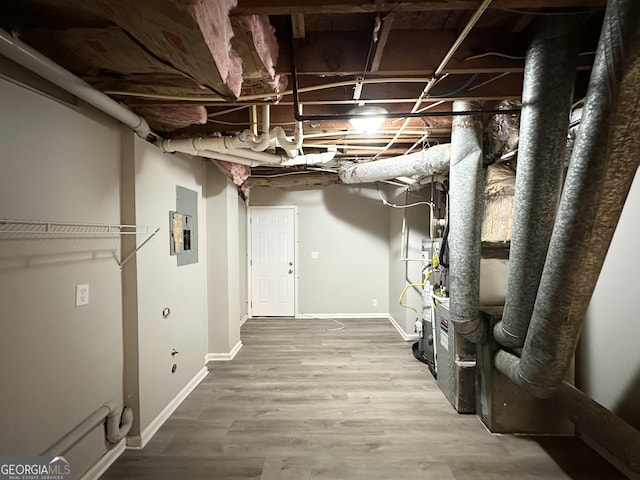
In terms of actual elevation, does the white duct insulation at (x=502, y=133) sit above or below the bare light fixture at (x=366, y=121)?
below

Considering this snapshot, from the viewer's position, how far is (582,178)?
1.10 m

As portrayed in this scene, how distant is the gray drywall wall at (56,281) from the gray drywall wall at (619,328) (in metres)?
3.13

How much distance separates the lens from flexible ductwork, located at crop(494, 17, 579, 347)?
1.34m

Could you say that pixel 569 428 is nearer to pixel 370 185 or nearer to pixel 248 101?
pixel 248 101

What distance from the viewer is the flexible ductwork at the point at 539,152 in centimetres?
134

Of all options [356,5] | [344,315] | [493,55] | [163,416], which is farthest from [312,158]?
[344,315]

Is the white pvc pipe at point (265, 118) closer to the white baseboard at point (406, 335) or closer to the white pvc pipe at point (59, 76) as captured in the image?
the white pvc pipe at point (59, 76)

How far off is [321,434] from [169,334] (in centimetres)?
140

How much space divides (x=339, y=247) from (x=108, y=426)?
368cm

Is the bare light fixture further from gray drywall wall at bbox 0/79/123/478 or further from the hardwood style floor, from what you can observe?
the hardwood style floor

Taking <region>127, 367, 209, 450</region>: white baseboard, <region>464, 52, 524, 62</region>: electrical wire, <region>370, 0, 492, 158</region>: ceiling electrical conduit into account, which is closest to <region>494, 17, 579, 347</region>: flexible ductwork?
<region>464, 52, 524, 62</region>: electrical wire

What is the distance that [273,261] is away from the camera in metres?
4.98

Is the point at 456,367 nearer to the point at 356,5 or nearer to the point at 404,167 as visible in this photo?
the point at 404,167

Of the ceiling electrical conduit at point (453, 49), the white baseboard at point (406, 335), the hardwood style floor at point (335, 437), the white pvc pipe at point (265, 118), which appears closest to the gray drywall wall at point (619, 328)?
the hardwood style floor at point (335, 437)
